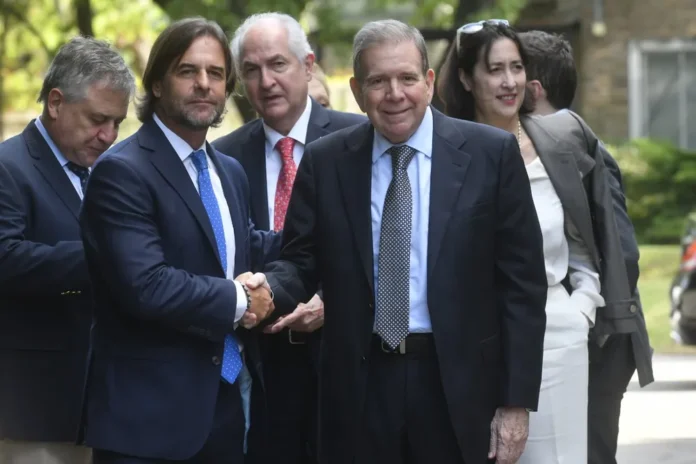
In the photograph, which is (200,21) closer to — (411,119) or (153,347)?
(411,119)

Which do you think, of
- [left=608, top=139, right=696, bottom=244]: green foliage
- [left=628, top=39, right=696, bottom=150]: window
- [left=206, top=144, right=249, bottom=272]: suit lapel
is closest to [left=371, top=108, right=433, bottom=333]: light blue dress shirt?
[left=206, top=144, right=249, bottom=272]: suit lapel

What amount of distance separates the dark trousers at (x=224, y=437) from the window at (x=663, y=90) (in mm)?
22858

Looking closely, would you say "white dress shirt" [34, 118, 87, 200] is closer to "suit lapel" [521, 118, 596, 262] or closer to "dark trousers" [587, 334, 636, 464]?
"suit lapel" [521, 118, 596, 262]

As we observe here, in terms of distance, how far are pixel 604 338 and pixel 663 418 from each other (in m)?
5.82

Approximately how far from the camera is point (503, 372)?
5.06 m

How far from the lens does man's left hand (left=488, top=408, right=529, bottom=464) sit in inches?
199

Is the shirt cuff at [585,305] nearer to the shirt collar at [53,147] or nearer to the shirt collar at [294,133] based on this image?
the shirt collar at [294,133]

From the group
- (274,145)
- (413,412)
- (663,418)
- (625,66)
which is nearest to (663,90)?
(625,66)

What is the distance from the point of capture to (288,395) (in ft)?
20.2

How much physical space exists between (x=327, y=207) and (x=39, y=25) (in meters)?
22.5

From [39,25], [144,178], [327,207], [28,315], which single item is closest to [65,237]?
[28,315]

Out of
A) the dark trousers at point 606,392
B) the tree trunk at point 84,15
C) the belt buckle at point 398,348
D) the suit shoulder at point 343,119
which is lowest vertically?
the dark trousers at point 606,392

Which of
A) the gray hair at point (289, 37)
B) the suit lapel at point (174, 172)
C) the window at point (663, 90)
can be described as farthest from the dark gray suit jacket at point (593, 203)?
the window at point (663, 90)

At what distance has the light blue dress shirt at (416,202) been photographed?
4980 mm
